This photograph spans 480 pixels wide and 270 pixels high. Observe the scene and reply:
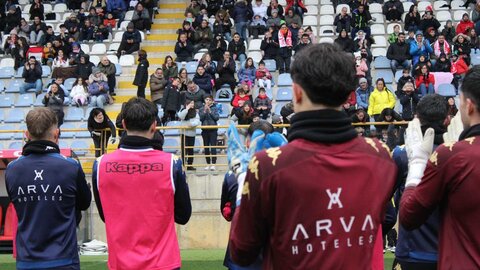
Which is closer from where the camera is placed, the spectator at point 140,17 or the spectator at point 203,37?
the spectator at point 203,37

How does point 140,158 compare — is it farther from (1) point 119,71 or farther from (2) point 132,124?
(1) point 119,71

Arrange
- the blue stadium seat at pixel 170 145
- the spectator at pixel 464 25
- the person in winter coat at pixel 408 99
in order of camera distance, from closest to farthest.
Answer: the blue stadium seat at pixel 170 145, the person in winter coat at pixel 408 99, the spectator at pixel 464 25

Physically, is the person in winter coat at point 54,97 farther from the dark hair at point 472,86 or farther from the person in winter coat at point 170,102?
the dark hair at point 472,86

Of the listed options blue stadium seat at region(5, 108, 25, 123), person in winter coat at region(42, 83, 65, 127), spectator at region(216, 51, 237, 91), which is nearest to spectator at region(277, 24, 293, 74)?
spectator at region(216, 51, 237, 91)

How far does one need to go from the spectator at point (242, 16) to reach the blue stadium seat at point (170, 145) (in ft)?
20.6

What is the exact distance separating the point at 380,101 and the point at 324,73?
1494cm

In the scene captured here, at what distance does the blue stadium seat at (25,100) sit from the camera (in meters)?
21.2

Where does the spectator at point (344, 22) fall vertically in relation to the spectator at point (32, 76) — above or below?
above

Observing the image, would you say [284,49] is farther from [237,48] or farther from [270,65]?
[237,48]

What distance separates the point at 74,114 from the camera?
20.1 m

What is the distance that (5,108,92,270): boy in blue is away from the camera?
5.49m

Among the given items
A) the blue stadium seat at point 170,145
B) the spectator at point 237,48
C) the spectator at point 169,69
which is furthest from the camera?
the spectator at point 237,48

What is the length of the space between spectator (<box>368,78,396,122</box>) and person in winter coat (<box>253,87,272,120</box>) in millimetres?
2176

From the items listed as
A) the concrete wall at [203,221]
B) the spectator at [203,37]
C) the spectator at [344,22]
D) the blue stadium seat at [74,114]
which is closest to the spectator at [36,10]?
the spectator at [203,37]
